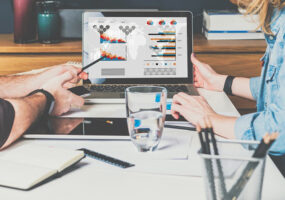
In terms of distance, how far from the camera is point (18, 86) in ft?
4.79

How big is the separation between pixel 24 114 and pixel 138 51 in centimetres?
69

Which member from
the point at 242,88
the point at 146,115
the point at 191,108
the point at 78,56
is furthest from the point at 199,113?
the point at 78,56

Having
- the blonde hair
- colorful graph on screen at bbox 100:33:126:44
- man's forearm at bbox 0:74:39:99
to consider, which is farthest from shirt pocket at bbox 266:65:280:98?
man's forearm at bbox 0:74:39:99

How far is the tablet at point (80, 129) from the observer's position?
1074mm

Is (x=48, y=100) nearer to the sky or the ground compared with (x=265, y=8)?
nearer to the ground

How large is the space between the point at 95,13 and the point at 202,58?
2.48ft

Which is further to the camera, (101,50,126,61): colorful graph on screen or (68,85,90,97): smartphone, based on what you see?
(101,50,126,61): colorful graph on screen

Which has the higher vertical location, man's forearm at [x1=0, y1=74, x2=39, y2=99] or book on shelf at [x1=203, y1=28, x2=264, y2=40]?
book on shelf at [x1=203, y1=28, x2=264, y2=40]

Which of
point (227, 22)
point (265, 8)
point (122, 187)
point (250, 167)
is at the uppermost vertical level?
point (265, 8)

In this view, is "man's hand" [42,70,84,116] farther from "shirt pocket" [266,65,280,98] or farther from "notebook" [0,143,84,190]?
"shirt pocket" [266,65,280,98]

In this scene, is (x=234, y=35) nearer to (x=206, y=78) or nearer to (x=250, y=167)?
(x=206, y=78)

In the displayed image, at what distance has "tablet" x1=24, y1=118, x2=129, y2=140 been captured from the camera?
1.07 m

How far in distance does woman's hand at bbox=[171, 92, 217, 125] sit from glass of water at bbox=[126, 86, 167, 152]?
0.15 meters

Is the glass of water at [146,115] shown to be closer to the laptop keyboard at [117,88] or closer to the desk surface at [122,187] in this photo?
the desk surface at [122,187]
